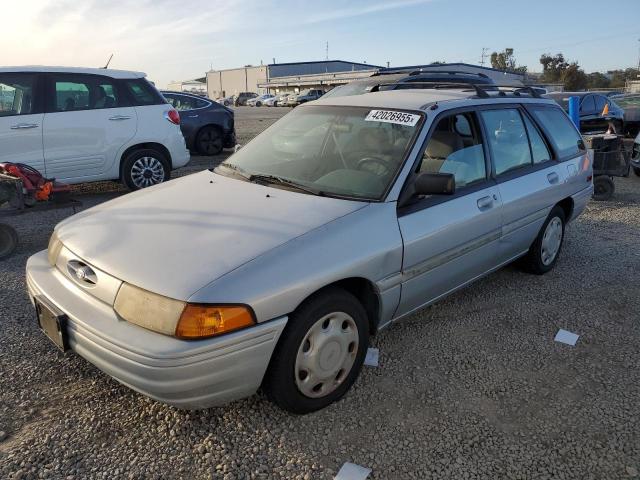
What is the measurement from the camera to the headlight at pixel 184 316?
2154mm

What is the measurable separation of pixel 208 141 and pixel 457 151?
8.89 metres

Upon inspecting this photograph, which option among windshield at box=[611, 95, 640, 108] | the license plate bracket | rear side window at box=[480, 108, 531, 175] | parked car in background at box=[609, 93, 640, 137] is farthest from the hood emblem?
windshield at box=[611, 95, 640, 108]

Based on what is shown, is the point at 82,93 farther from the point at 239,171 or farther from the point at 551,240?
the point at 551,240

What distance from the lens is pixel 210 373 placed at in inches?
86.4

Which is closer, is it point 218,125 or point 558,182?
point 558,182

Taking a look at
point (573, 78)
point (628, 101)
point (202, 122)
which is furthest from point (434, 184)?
point (573, 78)

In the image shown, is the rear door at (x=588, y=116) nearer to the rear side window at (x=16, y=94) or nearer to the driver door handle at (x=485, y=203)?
the driver door handle at (x=485, y=203)

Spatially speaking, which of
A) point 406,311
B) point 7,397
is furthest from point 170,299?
point 406,311

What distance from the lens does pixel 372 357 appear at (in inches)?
126

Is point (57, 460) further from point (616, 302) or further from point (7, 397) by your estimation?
point (616, 302)

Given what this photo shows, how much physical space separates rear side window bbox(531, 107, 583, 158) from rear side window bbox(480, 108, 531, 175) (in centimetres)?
34

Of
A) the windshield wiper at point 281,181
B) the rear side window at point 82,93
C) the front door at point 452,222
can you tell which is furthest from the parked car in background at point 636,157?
the rear side window at point 82,93

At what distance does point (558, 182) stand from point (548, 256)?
676mm

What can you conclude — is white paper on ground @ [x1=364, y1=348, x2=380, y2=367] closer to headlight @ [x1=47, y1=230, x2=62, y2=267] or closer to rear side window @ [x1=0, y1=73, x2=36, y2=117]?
headlight @ [x1=47, y1=230, x2=62, y2=267]
